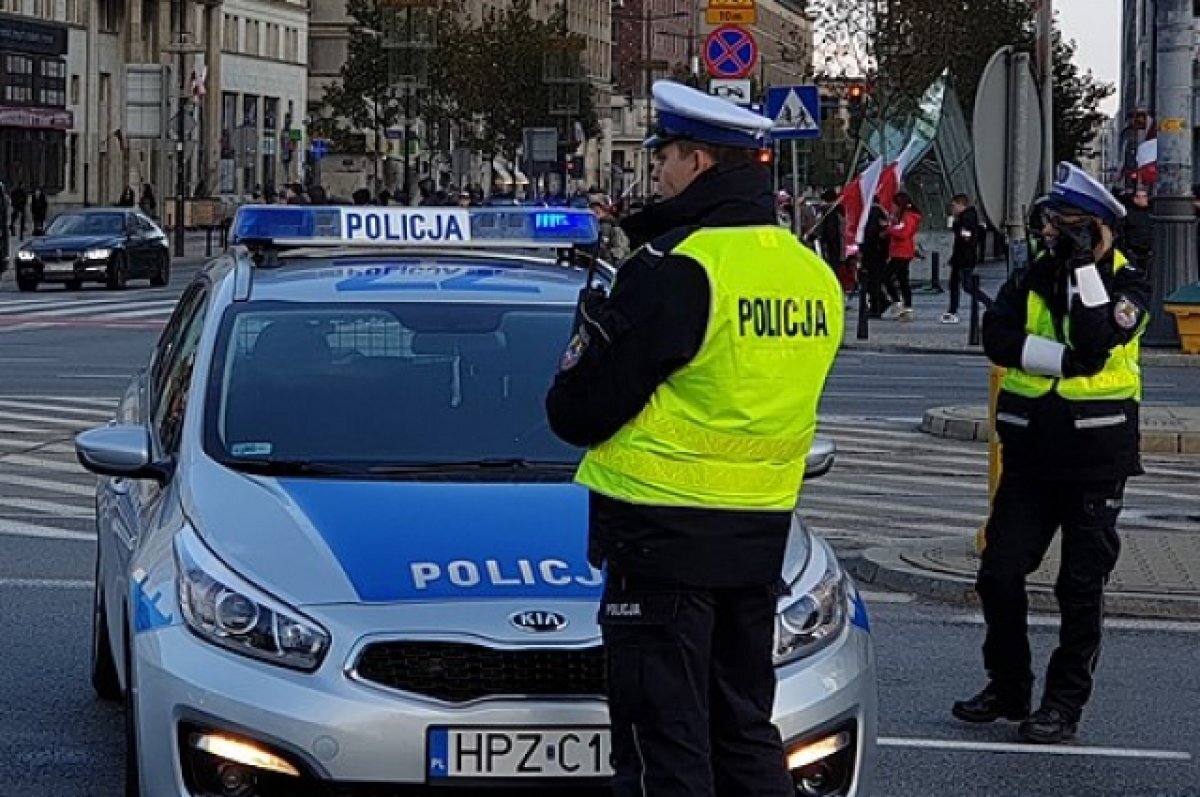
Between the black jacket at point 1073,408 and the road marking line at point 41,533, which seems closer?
the black jacket at point 1073,408

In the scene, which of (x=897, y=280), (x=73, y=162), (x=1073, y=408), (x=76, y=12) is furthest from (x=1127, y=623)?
(x=76, y=12)

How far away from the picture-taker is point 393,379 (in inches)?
302

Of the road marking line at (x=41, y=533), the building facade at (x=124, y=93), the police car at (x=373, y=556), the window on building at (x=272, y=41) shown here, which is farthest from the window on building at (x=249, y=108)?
the police car at (x=373, y=556)

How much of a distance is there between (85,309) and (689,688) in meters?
34.6

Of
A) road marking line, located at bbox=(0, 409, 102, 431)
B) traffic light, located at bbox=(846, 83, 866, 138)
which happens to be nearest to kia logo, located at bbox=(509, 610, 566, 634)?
road marking line, located at bbox=(0, 409, 102, 431)

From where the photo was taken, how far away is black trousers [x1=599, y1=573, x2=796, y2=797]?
5445 mm

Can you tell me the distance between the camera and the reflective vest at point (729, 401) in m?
5.46

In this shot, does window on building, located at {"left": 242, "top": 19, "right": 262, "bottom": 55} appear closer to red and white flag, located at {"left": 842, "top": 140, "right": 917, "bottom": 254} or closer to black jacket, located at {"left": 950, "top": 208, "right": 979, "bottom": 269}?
red and white flag, located at {"left": 842, "top": 140, "right": 917, "bottom": 254}

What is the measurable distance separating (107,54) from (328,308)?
311 feet

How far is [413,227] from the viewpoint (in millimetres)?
8500

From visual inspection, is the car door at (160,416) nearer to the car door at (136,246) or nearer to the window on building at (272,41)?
the car door at (136,246)

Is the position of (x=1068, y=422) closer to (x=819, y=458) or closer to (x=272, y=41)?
(x=819, y=458)

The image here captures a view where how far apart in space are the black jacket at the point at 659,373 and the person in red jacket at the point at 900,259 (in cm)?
3199

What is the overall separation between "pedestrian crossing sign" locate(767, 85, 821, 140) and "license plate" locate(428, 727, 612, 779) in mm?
24111
